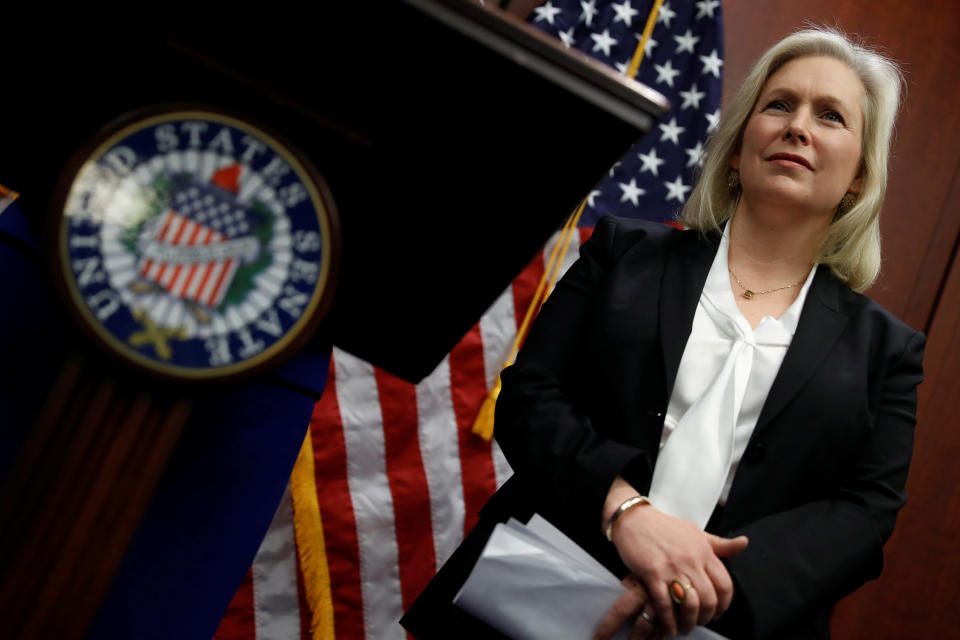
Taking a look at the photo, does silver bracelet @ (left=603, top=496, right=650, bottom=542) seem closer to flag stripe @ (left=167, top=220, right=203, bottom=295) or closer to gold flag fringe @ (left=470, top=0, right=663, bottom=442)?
flag stripe @ (left=167, top=220, right=203, bottom=295)

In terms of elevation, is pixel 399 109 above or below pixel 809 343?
above

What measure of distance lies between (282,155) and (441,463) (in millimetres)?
1496

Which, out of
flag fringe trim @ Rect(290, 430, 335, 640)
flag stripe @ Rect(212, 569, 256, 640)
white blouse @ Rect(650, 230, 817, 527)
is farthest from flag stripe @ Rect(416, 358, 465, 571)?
white blouse @ Rect(650, 230, 817, 527)

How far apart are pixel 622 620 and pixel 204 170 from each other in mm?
627

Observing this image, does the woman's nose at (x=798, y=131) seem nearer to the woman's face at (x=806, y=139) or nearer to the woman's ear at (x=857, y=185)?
the woman's face at (x=806, y=139)

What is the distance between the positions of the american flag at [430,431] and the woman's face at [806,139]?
91 cm

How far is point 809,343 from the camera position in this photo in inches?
41.2

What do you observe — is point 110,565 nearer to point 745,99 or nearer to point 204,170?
point 204,170

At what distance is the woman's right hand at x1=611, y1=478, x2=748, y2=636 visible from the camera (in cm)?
84

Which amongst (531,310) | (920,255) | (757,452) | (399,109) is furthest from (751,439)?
(920,255)

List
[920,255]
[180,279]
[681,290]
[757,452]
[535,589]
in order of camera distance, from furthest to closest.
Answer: [920,255] → [681,290] → [757,452] → [535,589] → [180,279]

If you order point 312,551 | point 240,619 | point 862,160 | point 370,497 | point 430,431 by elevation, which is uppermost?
point 862,160

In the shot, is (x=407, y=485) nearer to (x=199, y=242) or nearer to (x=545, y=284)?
(x=545, y=284)

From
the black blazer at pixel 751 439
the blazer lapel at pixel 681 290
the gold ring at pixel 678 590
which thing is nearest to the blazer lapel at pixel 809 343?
the black blazer at pixel 751 439
